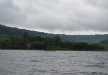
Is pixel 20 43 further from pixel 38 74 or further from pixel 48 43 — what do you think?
pixel 38 74

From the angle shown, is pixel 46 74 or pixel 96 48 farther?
pixel 96 48

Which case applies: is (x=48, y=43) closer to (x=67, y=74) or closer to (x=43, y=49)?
(x=43, y=49)

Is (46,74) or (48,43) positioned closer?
(46,74)

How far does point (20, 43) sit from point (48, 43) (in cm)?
1813

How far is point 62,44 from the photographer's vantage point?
175125 mm

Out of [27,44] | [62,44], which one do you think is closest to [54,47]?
[62,44]

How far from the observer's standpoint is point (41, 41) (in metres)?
182

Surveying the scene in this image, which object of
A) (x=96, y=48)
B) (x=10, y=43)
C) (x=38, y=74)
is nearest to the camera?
(x=38, y=74)

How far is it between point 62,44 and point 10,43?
31729 mm

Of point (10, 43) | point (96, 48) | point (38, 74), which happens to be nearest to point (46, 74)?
point (38, 74)

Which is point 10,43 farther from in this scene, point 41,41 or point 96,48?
point 96,48

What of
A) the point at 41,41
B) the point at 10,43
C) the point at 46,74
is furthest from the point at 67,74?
the point at 41,41

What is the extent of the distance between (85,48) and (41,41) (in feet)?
95.8

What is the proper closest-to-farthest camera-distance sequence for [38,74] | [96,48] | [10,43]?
[38,74]
[10,43]
[96,48]
